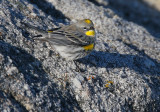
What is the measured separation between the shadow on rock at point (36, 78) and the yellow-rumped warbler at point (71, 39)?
51 centimetres

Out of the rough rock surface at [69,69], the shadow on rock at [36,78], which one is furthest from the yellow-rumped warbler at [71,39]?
the shadow on rock at [36,78]

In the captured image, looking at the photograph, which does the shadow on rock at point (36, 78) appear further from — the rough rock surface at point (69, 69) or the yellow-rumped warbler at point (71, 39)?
the yellow-rumped warbler at point (71, 39)

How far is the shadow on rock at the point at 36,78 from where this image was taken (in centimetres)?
441

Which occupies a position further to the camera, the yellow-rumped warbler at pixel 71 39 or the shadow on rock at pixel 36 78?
the yellow-rumped warbler at pixel 71 39

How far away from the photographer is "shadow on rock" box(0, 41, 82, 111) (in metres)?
4.41

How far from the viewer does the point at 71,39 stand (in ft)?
17.7

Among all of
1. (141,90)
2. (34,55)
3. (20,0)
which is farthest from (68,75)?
(20,0)

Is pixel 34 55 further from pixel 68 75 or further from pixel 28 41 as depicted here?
pixel 68 75

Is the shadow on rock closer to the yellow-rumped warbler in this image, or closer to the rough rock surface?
the rough rock surface

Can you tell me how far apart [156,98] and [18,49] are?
3301 millimetres

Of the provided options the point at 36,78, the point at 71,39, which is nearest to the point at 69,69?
the point at 71,39

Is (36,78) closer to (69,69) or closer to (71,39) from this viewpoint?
(69,69)

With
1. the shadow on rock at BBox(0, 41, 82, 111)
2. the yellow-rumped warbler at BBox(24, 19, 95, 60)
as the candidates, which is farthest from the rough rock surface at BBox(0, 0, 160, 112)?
the yellow-rumped warbler at BBox(24, 19, 95, 60)

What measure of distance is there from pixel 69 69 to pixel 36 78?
0.91m
